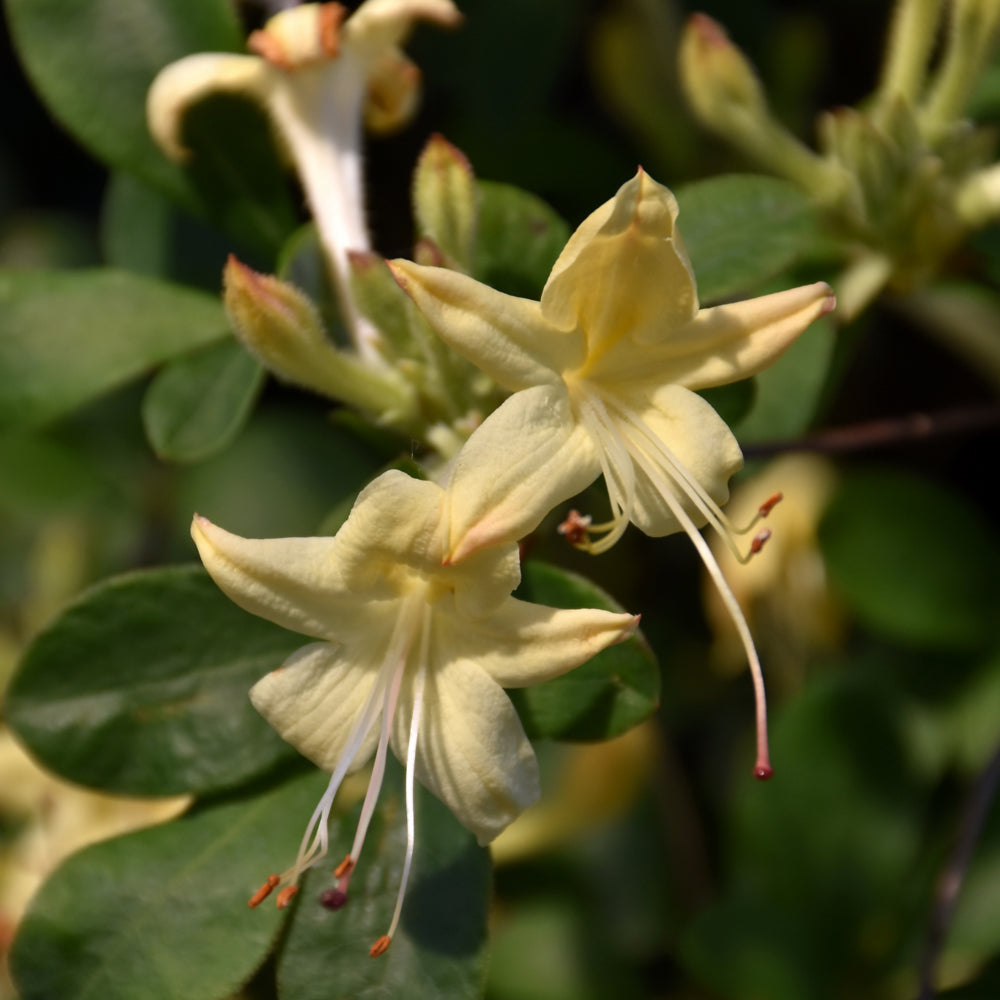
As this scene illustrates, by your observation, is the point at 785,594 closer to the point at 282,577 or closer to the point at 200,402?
the point at 200,402

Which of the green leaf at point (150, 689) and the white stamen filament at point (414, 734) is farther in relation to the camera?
the green leaf at point (150, 689)

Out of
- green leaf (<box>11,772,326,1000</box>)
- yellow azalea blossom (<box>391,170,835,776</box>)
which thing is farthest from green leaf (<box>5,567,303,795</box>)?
yellow azalea blossom (<box>391,170,835,776</box>)

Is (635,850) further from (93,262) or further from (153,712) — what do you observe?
(93,262)

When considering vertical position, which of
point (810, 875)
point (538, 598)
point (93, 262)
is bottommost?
point (810, 875)

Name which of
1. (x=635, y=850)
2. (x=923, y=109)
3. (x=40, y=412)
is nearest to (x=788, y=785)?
(x=635, y=850)

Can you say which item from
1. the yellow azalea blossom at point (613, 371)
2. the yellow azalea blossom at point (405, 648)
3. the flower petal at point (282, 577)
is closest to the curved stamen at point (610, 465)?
the yellow azalea blossom at point (613, 371)

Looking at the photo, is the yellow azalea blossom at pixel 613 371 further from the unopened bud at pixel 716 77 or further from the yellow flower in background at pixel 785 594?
the yellow flower in background at pixel 785 594
